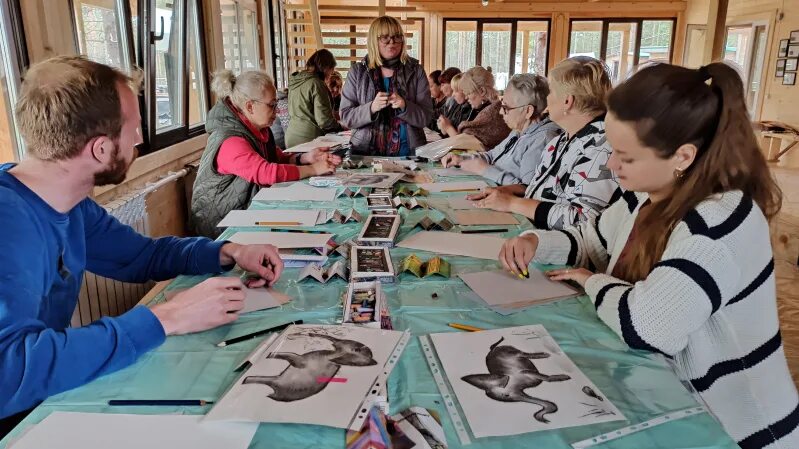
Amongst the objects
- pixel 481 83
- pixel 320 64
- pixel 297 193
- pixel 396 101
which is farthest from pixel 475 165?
pixel 320 64

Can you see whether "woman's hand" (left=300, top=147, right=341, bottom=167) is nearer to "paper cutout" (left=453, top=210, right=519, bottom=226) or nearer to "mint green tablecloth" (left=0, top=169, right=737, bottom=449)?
"paper cutout" (left=453, top=210, right=519, bottom=226)

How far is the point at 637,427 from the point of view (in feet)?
2.59

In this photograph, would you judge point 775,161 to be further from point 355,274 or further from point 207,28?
point 355,274

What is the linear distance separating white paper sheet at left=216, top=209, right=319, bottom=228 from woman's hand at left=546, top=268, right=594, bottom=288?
84 cm

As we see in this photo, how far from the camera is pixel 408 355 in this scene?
990 mm

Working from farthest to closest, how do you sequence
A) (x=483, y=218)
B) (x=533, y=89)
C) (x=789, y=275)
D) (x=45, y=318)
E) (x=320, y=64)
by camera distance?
(x=320, y=64), (x=789, y=275), (x=533, y=89), (x=483, y=218), (x=45, y=318)

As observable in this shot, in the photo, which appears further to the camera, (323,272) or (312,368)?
(323,272)

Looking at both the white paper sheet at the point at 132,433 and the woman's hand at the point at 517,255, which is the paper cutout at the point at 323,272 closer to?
the woman's hand at the point at 517,255

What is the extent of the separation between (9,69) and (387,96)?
168cm

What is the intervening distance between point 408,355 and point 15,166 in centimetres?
86

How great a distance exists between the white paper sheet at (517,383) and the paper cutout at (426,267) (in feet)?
1.05

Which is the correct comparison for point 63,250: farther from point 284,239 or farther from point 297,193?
point 297,193

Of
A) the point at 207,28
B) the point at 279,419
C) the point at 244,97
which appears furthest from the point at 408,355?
the point at 207,28

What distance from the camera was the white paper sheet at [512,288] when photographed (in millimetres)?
1227
